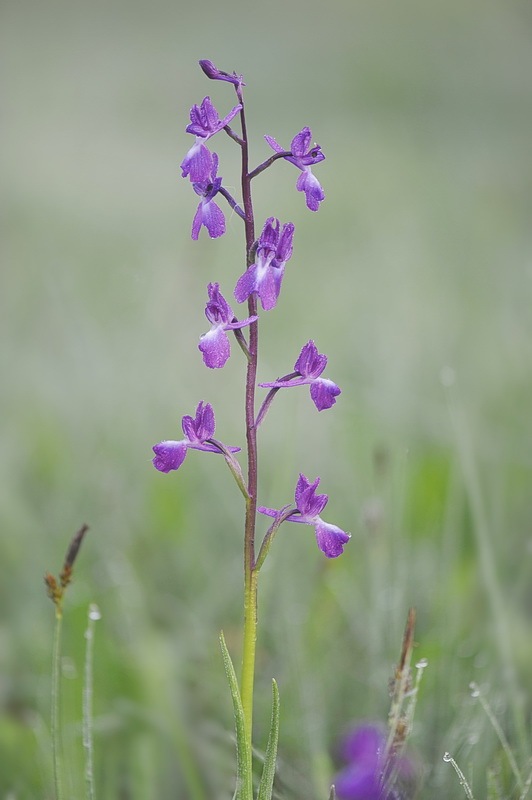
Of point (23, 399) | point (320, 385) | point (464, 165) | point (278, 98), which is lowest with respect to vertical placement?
point (23, 399)

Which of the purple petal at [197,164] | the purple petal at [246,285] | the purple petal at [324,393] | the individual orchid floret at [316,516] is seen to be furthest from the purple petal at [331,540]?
the purple petal at [197,164]

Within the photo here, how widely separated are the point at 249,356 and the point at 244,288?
0.18 ft

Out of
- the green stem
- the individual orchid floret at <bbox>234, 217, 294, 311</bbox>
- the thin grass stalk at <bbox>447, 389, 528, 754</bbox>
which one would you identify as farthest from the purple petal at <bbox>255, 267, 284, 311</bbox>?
the thin grass stalk at <bbox>447, 389, 528, 754</bbox>

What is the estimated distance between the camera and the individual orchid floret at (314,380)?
764 mm

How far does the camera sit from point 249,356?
0.74 meters

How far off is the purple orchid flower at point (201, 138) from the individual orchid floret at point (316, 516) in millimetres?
268

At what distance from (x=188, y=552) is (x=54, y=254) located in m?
2.02

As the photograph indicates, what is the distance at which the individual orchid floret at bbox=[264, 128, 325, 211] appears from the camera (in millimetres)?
777

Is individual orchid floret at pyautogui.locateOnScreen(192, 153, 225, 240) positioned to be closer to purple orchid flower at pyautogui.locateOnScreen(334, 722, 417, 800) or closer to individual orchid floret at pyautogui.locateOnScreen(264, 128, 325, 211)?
individual orchid floret at pyautogui.locateOnScreen(264, 128, 325, 211)

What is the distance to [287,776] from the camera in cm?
107

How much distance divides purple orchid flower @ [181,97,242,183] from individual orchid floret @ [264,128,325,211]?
0.15 ft

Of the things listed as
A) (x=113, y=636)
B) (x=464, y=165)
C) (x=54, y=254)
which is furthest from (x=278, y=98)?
(x=113, y=636)

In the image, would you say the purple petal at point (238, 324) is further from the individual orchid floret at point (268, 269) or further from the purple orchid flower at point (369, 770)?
the purple orchid flower at point (369, 770)

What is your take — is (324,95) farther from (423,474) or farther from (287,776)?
(287,776)
